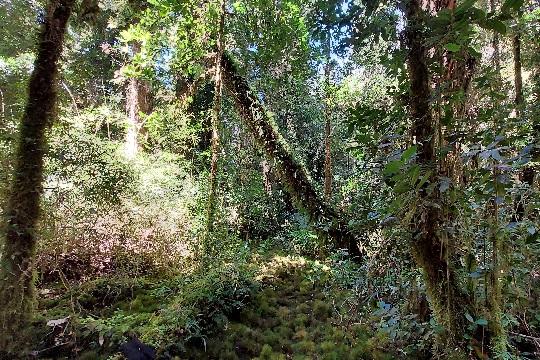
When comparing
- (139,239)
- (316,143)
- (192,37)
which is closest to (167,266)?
(139,239)

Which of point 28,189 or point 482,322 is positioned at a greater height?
point 28,189

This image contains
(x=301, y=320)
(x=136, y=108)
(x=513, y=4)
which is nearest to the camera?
(x=513, y=4)

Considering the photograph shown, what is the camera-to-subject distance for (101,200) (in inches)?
228

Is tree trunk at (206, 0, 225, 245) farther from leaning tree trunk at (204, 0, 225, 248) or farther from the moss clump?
the moss clump

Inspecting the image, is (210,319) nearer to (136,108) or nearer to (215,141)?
(215,141)

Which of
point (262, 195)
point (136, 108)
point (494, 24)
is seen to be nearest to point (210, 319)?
point (494, 24)

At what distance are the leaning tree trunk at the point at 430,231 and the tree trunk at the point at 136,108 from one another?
6158 mm

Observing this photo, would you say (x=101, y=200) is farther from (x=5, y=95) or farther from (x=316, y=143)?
(x=316, y=143)

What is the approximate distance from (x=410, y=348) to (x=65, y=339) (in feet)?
11.3

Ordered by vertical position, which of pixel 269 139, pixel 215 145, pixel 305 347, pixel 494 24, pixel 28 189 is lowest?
pixel 305 347

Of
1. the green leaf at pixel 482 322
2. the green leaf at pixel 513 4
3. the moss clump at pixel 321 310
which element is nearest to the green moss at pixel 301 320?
the moss clump at pixel 321 310

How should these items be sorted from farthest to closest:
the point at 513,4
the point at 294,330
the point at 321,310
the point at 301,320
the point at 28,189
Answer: the point at 321,310 → the point at 301,320 → the point at 294,330 → the point at 28,189 → the point at 513,4

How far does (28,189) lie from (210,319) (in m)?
2.46

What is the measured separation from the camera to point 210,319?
448cm
